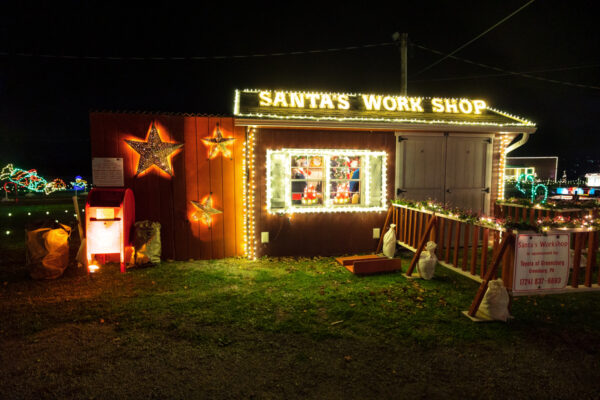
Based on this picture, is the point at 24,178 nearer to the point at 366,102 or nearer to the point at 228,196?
the point at 228,196

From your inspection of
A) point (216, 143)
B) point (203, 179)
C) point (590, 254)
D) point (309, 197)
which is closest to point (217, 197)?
point (203, 179)

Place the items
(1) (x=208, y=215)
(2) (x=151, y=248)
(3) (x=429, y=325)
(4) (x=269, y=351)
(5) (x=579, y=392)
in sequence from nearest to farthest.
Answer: (5) (x=579, y=392) → (4) (x=269, y=351) → (3) (x=429, y=325) → (2) (x=151, y=248) → (1) (x=208, y=215)

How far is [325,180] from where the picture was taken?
7773 mm

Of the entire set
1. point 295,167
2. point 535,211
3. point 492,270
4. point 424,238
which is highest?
point 295,167

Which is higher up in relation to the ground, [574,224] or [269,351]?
[574,224]

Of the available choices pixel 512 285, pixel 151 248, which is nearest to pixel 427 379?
pixel 512 285

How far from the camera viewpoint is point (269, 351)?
3.71 metres

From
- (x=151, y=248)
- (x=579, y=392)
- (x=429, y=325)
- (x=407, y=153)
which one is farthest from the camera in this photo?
(x=407, y=153)

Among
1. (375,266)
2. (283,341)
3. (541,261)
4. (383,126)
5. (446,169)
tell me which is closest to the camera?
(283,341)

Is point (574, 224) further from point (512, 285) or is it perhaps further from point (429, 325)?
point (429, 325)

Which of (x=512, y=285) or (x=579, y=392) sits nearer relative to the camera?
(x=579, y=392)

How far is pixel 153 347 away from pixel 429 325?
336cm

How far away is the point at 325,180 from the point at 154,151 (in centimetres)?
373

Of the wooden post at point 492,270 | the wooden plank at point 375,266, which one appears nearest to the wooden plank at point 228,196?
the wooden plank at point 375,266
